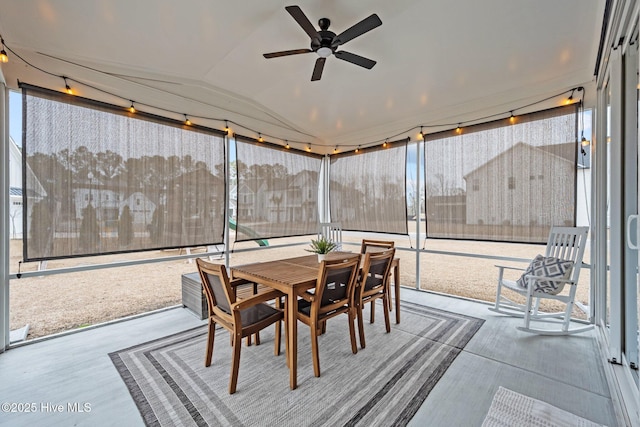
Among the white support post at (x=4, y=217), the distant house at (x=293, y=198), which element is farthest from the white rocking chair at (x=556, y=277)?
the white support post at (x=4, y=217)

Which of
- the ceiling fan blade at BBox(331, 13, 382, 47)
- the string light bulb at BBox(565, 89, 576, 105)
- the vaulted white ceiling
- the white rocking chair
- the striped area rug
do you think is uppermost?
the vaulted white ceiling

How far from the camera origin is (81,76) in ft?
9.64

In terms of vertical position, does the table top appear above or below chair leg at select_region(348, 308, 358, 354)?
above

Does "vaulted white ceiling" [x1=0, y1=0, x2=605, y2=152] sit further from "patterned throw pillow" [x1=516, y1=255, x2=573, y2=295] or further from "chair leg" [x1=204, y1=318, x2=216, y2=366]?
"chair leg" [x1=204, y1=318, x2=216, y2=366]

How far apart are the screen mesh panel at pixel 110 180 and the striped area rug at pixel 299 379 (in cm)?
131

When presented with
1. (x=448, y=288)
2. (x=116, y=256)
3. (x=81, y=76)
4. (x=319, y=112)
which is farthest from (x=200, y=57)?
(x=448, y=288)

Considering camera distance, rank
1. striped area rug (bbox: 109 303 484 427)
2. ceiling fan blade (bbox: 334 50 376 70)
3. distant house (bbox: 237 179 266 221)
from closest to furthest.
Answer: striped area rug (bbox: 109 303 484 427) → ceiling fan blade (bbox: 334 50 376 70) → distant house (bbox: 237 179 266 221)

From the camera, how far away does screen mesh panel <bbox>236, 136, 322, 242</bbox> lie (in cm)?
440

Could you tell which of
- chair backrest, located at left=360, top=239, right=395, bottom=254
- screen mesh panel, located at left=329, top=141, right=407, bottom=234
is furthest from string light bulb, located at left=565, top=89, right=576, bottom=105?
chair backrest, located at left=360, top=239, right=395, bottom=254

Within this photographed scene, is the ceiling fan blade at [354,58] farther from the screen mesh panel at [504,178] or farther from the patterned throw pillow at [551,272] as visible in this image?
the patterned throw pillow at [551,272]

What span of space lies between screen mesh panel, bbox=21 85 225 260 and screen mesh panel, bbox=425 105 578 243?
11.2 ft

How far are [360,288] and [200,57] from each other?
3.04m

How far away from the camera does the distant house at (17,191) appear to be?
8.69 ft

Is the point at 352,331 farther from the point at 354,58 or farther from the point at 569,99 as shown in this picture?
the point at 569,99
